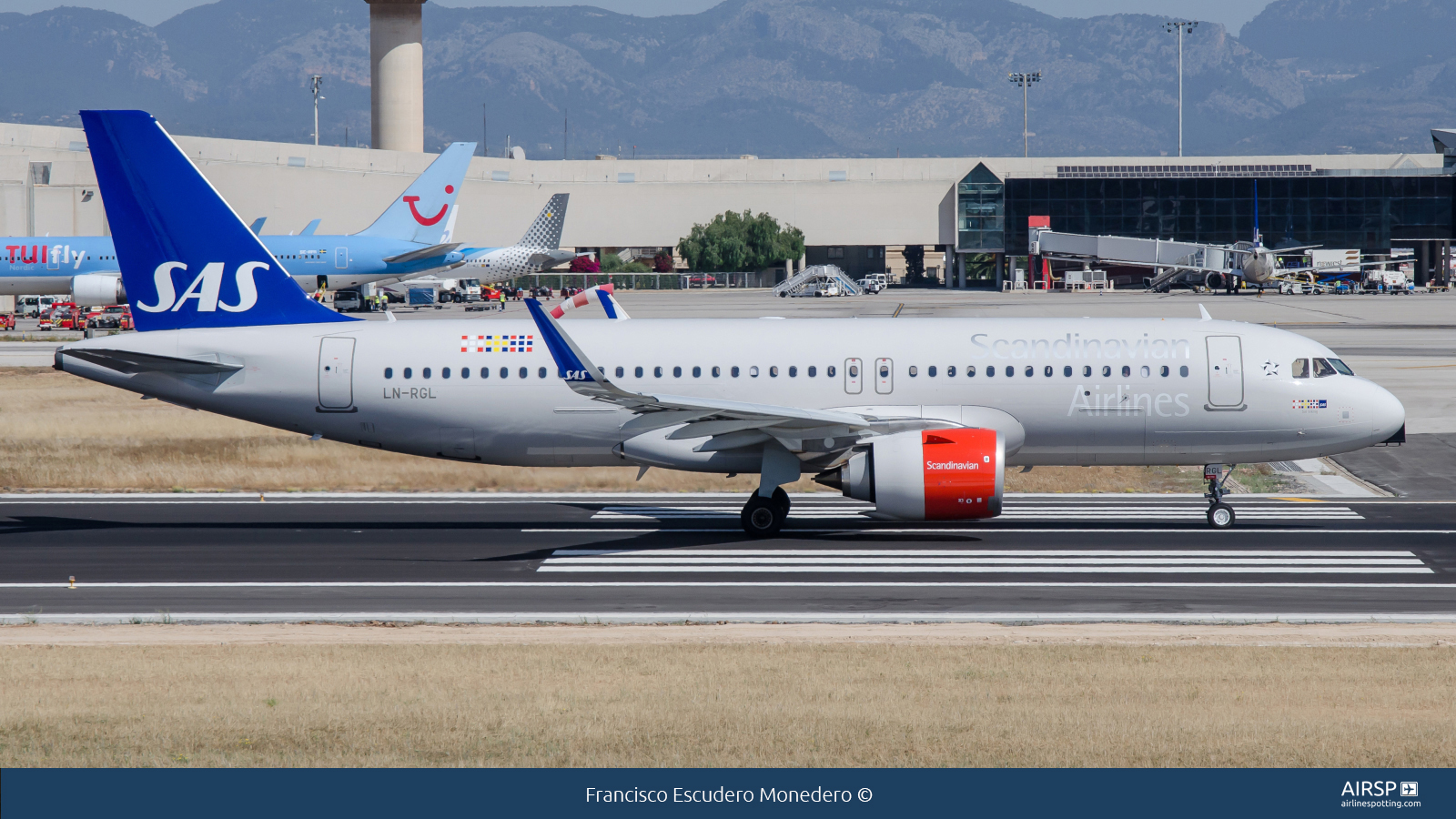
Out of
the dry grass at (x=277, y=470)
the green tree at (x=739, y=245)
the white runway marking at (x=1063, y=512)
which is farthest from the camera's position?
the green tree at (x=739, y=245)

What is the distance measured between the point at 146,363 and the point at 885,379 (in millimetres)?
14596

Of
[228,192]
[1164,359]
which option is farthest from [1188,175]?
[1164,359]

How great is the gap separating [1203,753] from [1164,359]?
49.7ft

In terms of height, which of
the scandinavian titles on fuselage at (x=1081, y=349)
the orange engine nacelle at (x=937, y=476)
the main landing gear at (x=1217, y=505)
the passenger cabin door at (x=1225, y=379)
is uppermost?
the scandinavian titles on fuselage at (x=1081, y=349)

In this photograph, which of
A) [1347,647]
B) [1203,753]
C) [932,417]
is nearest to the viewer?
[1203,753]

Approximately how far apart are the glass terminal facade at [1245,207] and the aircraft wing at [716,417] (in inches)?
6280

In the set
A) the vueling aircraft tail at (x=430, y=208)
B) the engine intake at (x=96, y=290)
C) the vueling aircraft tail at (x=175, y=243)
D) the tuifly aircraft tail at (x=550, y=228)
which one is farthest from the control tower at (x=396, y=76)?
the vueling aircraft tail at (x=175, y=243)

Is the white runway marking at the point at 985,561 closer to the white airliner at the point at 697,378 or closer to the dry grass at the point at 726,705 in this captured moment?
the white airliner at the point at 697,378

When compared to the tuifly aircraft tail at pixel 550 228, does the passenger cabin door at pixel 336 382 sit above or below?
below

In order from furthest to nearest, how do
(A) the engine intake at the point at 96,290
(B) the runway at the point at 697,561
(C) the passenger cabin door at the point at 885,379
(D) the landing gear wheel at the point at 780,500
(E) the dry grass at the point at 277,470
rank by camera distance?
(A) the engine intake at the point at 96,290, (E) the dry grass at the point at 277,470, (D) the landing gear wheel at the point at 780,500, (C) the passenger cabin door at the point at 885,379, (B) the runway at the point at 697,561

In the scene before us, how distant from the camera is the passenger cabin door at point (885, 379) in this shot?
86.6 feet

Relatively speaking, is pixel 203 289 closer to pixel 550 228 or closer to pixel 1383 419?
pixel 1383 419

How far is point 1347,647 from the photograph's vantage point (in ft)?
56.4

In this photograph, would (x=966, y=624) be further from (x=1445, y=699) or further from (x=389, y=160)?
(x=389, y=160)
